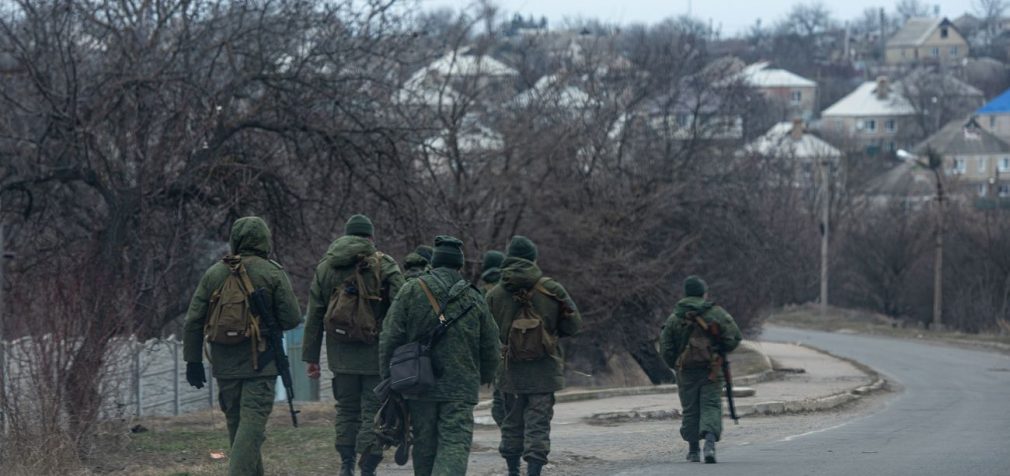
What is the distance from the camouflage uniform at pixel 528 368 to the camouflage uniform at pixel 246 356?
6.97 feet

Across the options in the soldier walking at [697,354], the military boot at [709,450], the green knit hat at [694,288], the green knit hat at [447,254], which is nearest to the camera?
the green knit hat at [447,254]

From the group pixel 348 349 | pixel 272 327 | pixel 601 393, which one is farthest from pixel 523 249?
pixel 601 393

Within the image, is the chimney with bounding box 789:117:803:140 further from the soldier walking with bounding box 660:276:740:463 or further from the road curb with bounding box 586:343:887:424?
the soldier walking with bounding box 660:276:740:463

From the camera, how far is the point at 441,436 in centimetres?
889

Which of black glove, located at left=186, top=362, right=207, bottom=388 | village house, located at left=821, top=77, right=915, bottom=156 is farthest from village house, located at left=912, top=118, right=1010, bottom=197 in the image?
black glove, located at left=186, top=362, right=207, bottom=388

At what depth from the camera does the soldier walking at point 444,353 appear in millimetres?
8859

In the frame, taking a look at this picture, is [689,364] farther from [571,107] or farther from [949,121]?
[949,121]

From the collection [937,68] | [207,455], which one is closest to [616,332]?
[207,455]

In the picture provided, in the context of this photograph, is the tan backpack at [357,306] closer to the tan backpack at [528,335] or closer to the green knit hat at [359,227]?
the green knit hat at [359,227]

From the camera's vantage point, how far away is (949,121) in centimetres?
11831

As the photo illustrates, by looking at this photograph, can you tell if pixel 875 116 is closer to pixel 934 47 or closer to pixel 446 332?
pixel 934 47

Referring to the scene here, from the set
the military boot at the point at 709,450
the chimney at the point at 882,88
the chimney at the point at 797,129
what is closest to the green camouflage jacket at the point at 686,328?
the military boot at the point at 709,450

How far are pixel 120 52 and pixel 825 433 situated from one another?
965cm

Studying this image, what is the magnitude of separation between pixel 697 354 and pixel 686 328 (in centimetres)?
28
